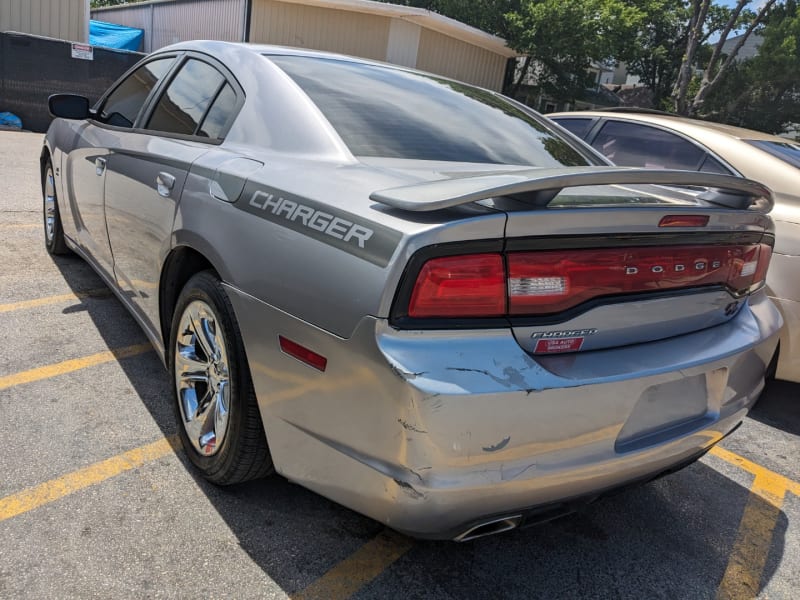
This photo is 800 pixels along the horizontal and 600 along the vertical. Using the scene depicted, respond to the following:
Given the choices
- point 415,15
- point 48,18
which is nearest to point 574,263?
point 48,18

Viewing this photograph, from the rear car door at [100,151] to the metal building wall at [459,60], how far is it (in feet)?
56.4

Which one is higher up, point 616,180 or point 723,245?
point 616,180

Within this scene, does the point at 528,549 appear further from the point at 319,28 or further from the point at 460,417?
the point at 319,28

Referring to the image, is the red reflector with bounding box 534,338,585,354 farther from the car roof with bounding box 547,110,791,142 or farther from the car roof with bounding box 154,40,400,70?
the car roof with bounding box 547,110,791,142

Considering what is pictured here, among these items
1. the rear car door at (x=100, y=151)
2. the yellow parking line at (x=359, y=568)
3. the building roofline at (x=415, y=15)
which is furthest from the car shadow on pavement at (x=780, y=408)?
the building roofline at (x=415, y=15)

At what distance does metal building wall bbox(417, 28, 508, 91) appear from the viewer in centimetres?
2095

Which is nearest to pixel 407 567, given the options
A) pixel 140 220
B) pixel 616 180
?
pixel 616 180

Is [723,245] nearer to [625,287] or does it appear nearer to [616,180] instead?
[625,287]

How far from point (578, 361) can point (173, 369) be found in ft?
5.29

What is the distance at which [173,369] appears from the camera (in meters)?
2.48

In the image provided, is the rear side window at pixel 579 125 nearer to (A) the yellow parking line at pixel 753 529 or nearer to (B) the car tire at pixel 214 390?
(A) the yellow parking line at pixel 753 529

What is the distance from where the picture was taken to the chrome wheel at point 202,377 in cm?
213

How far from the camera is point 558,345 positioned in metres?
1.62

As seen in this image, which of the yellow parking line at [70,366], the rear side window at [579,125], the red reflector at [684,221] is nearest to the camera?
the red reflector at [684,221]
